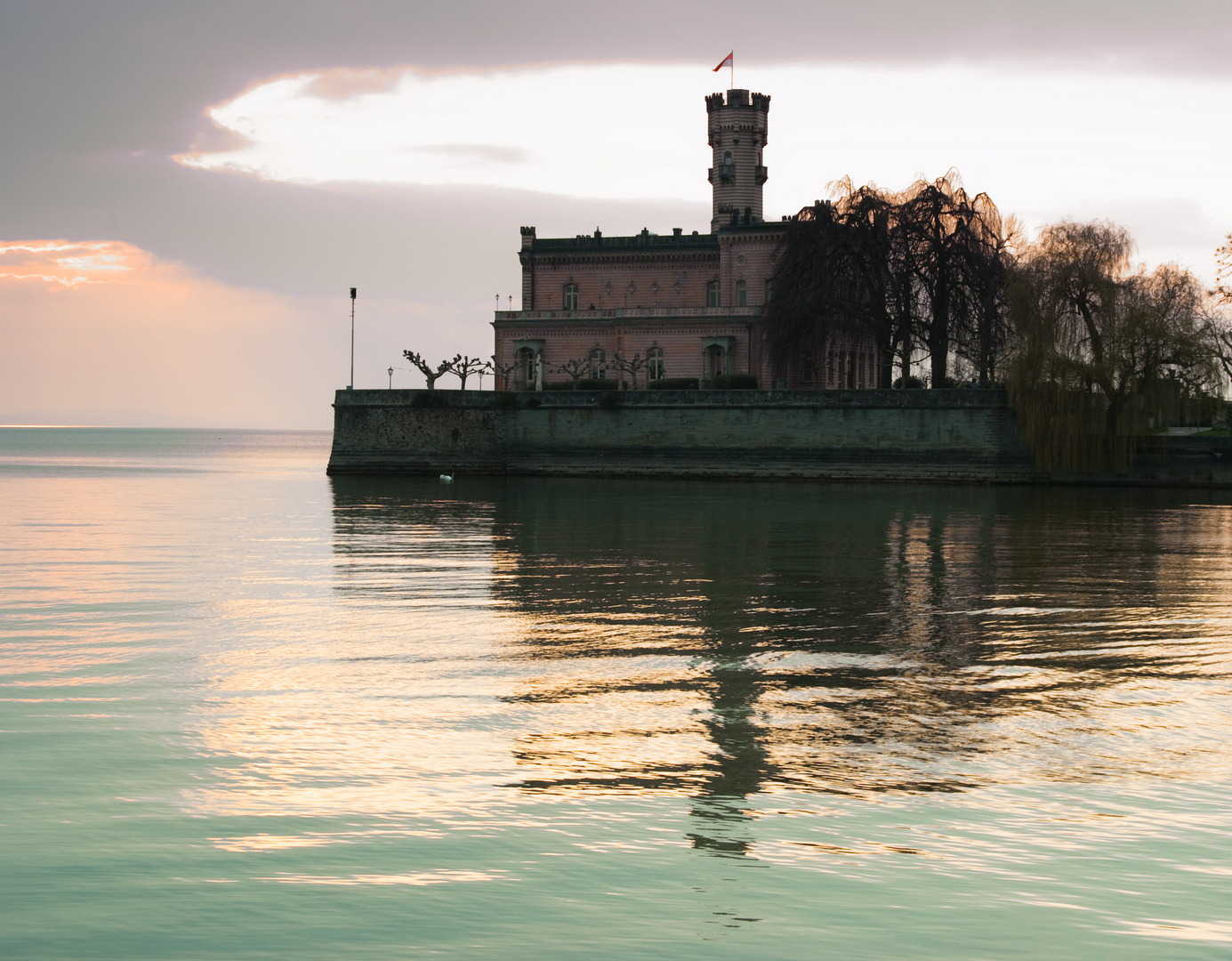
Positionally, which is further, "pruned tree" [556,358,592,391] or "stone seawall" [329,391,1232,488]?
"pruned tree" [556,358,592,391]

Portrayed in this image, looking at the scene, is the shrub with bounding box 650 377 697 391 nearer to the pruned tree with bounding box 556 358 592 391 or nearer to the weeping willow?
the pruned tree with bounding box 556 358 592 391

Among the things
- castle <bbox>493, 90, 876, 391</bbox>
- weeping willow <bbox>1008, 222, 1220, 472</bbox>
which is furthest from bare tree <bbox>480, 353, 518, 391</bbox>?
weeping willow <bbox>1008, 222, 1220, 472</bbox>

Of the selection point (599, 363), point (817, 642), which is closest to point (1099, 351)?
point (599, 363)

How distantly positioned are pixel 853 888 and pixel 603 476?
50040 millimetres

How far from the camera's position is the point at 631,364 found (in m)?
66.3

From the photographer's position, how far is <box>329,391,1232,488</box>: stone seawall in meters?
50.5

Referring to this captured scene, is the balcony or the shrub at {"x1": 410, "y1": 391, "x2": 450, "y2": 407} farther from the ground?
the balcony

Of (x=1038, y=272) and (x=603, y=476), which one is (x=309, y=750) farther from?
(x=603, y=476)

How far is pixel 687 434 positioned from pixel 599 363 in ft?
42.1

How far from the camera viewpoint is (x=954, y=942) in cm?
627

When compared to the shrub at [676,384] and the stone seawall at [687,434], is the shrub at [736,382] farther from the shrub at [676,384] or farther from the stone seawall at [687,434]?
the stone seawall at [687,434]

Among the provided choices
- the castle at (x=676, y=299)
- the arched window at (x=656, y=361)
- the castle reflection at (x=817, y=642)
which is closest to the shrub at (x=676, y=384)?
the castle at (x=676, y=299)

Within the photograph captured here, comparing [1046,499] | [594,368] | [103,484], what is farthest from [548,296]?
[1046,499]

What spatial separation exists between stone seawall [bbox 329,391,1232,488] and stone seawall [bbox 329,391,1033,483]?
0.04m
